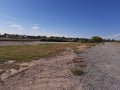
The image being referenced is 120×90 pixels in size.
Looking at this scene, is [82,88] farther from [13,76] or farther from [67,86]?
[13,76]

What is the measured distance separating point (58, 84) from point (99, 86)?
67.7 inches

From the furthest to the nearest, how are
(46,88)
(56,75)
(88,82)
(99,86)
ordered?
1. (56,75)
2. (88,82)
3. (99,86)
4. (46,88)

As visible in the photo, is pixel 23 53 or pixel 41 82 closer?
pixel 41 82

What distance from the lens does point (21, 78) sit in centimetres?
698

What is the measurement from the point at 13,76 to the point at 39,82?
1547mm

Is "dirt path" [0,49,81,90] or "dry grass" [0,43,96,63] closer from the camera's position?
"dirt path" [0,49,81,90]

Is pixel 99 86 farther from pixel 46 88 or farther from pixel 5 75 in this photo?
pixel 5 75

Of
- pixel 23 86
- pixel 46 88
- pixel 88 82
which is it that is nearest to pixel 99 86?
pixel 88 82

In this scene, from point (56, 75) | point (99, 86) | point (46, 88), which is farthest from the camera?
point (56, 75)

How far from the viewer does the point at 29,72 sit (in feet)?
26.2

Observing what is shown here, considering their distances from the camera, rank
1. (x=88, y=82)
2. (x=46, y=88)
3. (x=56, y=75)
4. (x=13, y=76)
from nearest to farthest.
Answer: (x=46, y=88) → (x=88, y=82) → (x=13, y=76) → (x=56, y=75)

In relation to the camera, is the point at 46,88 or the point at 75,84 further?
the point at 75,84

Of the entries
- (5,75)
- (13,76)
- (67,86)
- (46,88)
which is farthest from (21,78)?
(67,86)

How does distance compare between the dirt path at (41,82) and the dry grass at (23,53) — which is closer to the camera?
the dirt path at (41,82)
